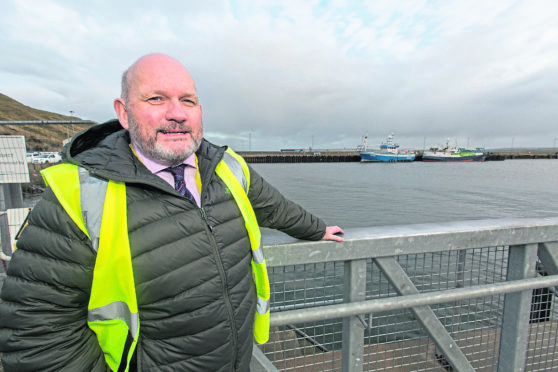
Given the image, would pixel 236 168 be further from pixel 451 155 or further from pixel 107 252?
pixel 451 155

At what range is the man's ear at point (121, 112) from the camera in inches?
52.0

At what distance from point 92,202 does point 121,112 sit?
50 centimetres

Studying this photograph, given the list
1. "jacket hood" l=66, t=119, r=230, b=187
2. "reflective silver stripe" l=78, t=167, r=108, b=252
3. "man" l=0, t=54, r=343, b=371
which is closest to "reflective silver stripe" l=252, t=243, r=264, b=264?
"man" l=0, t=54, r=343, b=371

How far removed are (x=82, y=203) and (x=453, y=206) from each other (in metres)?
25.8

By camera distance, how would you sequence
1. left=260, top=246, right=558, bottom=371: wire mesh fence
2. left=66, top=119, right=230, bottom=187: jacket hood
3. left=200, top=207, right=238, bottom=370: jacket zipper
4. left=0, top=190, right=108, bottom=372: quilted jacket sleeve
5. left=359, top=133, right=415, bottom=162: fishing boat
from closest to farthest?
left=0, top=190, right=108, bottom=372: quilted jacket sleeve, left=66, top=119, right=230, bottom=187: jacket hood, left=200, top=207, right=238, bottom=370: jacket zipper, left=260, top=246, right=558, bottom=371: wire mesh fence, left=359, top=133, right=415, bottom=162: fishing boat

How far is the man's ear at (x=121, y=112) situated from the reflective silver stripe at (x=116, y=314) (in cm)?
76

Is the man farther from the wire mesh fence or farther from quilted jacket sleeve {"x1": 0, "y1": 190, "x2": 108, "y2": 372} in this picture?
the wire mesh fence

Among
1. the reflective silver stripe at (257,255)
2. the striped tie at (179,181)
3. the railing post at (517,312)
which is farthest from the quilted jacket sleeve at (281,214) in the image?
the railing post at (517,312)

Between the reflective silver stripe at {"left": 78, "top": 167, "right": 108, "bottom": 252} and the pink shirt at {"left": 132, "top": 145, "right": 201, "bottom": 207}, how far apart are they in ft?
0.89

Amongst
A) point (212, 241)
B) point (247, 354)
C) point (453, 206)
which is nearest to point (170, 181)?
point (212, 241)

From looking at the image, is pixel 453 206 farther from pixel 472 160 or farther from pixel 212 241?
pixel 472 160

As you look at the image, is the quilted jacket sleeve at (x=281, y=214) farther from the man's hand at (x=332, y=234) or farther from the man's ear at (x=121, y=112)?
the man's ear at (x=121, y=112)

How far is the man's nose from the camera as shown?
1.27 meters

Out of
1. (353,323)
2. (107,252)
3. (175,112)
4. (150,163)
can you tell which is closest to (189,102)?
(175,112)
